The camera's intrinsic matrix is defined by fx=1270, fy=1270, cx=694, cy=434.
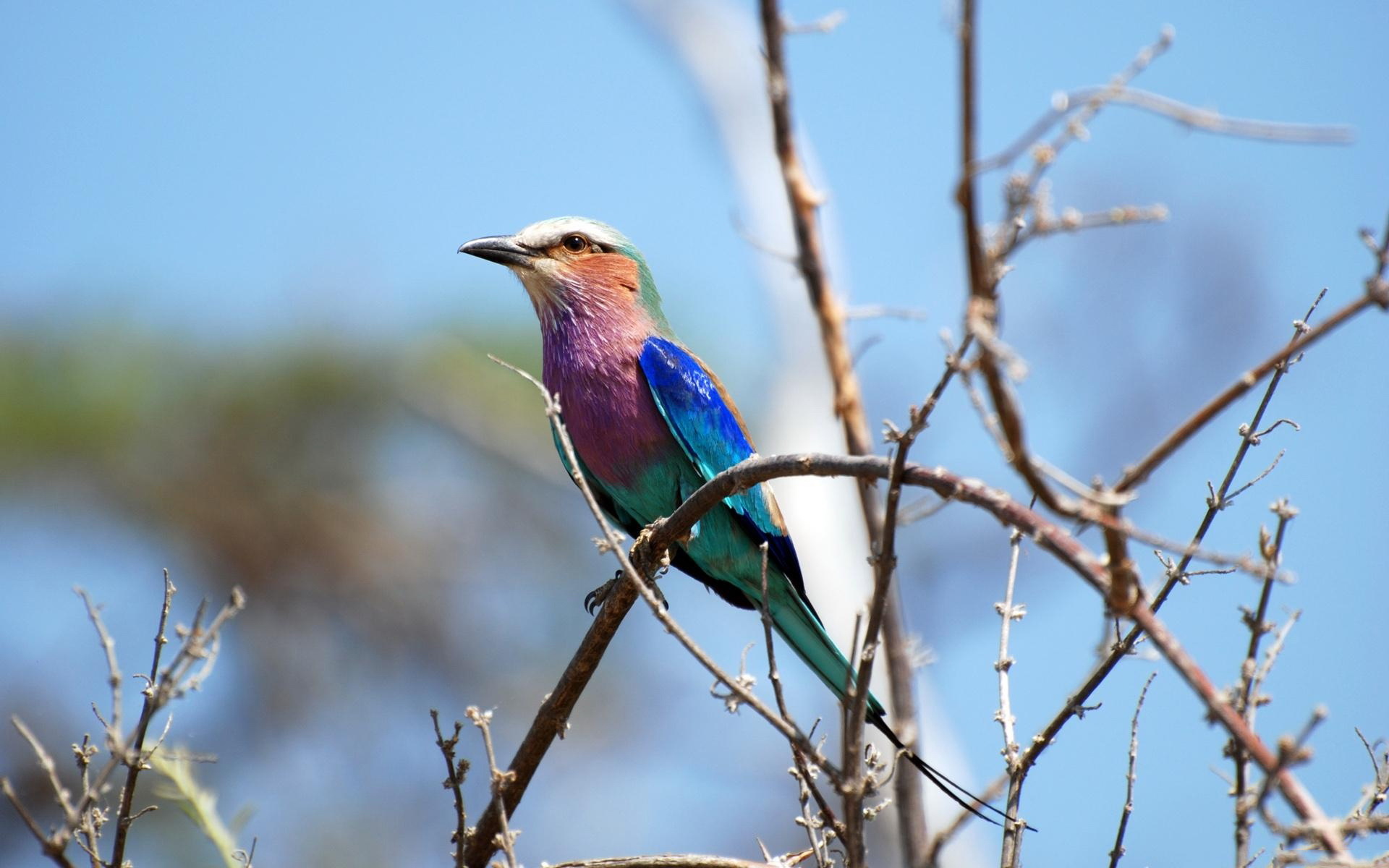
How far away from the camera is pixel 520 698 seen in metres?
10.0

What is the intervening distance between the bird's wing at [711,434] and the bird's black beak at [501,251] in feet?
2.32

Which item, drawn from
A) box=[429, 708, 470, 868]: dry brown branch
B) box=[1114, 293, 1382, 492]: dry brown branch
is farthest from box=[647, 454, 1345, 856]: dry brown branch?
box=[429, 708, 470, 868]: dry brown branch

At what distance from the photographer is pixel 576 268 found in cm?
442

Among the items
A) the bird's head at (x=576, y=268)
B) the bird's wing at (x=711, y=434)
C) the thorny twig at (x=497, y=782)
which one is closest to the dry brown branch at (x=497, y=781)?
the thorny twig at (x=497, y=782)

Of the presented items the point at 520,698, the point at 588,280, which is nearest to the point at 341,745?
the point at 520,698

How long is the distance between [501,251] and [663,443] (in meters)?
1.10

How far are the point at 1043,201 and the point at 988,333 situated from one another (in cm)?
20

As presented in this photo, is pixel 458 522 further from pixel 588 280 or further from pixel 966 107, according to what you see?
pixel 966 107

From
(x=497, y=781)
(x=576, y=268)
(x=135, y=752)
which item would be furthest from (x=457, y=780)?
(x=576, y=268)

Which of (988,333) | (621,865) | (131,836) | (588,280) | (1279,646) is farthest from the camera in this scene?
(131,836)

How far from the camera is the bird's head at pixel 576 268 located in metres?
4.30

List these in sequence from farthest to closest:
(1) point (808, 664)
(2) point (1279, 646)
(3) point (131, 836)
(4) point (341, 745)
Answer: (4) point (341, 745) → (3) point (131, 836) → (1) point (808, 664) → (2) point (1279, 646)

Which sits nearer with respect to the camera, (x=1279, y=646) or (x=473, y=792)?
(x=1279, y=646)

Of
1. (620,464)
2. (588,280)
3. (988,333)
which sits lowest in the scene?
(988,333)
